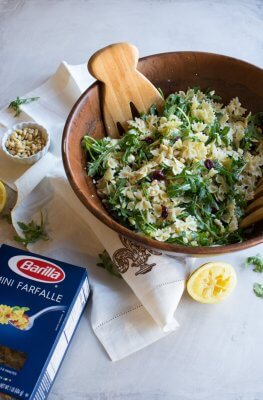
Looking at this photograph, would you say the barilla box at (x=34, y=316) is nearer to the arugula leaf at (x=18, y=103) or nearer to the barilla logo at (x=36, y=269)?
the barilla logo at (x=36, y=269)

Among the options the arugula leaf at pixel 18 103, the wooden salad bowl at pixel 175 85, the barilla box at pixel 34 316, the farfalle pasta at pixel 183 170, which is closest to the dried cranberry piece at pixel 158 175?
the farfalle pasta at pixel 183 170

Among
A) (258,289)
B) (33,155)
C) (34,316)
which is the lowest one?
(258,289)

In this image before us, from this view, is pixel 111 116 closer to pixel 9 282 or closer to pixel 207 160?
pixel 207 160

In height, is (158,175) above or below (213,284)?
above

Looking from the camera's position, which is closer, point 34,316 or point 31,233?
point 34,316

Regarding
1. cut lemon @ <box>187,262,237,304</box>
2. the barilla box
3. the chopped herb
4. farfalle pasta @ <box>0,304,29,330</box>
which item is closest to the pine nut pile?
the chopped herb

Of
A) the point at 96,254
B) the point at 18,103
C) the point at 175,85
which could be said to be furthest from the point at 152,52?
the point at 96,254

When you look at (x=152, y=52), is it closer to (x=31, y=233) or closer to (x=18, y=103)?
(x=18, y=103)
